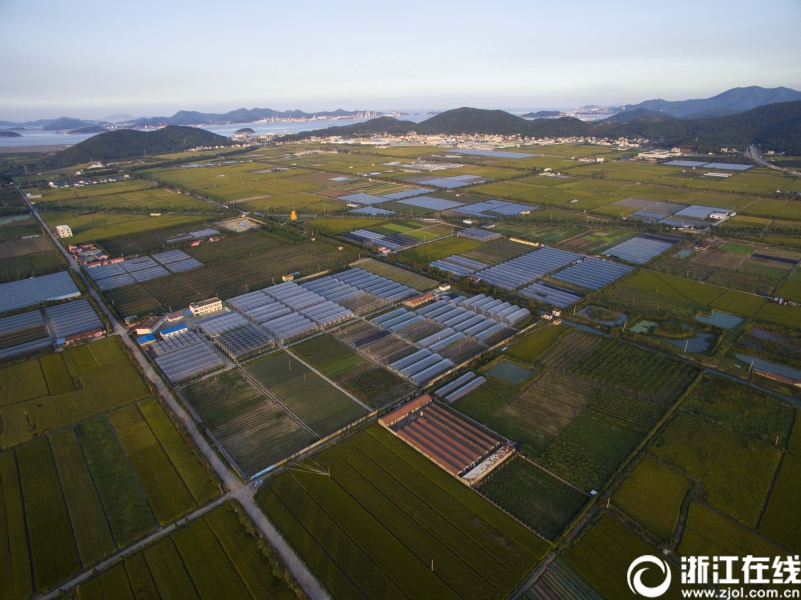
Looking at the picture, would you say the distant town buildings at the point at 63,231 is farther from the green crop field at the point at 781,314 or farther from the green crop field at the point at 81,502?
the green crop field at the point at 781,314

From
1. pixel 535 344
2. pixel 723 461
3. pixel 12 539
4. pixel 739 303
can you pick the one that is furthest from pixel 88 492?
pixel 739 303

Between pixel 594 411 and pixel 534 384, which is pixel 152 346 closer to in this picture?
pixel 534 384

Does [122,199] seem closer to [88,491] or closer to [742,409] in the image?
[88,491]

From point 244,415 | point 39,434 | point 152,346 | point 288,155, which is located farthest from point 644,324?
point 288,155

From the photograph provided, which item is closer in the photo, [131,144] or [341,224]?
[341,224]

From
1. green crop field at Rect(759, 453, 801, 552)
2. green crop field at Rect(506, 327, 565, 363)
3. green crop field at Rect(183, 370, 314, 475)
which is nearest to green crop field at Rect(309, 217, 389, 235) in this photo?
green crop field at Rect(506, 327, 565, 363)

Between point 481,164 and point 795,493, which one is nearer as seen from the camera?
point 795,493
